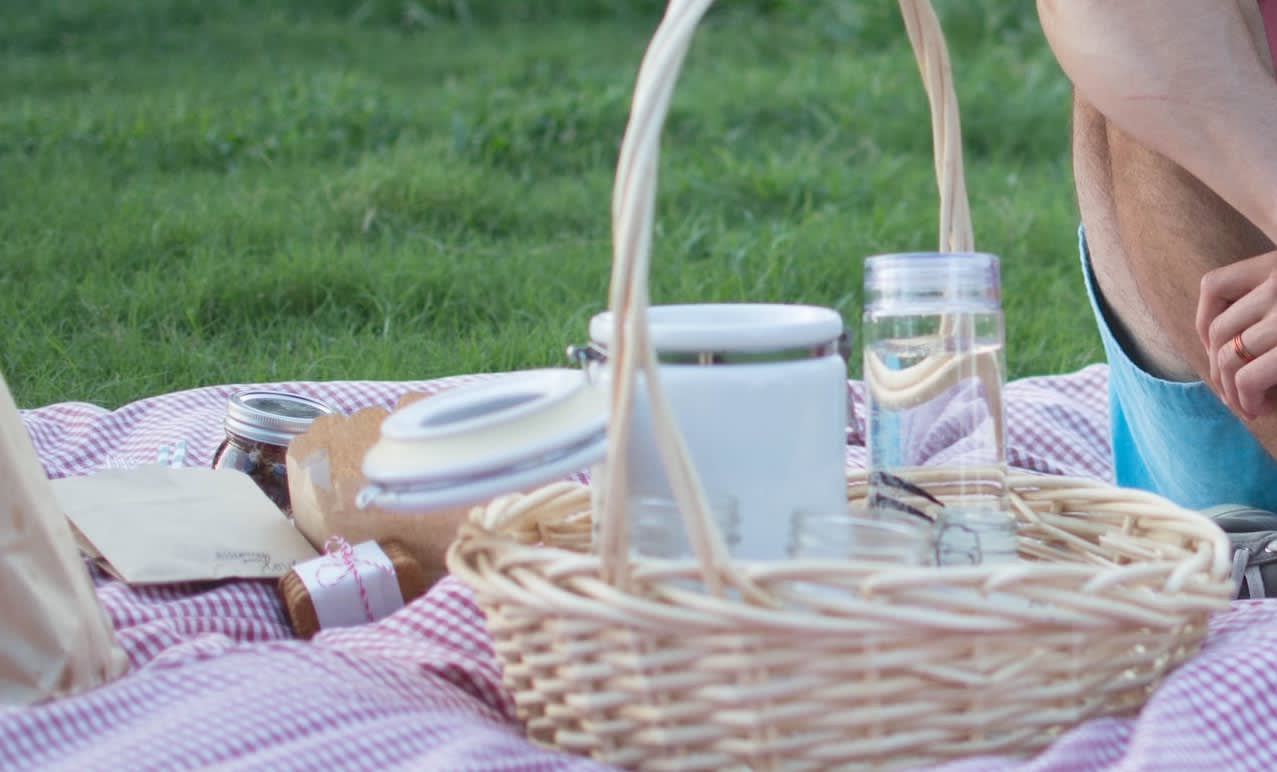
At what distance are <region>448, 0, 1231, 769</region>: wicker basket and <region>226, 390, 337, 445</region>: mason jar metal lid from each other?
538 millimetres

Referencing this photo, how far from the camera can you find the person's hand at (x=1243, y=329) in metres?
1.34

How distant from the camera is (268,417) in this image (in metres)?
1.47

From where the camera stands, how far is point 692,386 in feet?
3.15

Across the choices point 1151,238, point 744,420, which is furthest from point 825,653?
point 1151,238

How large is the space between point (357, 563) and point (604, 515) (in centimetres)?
44

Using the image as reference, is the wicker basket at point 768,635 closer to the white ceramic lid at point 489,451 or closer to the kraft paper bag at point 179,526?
the white ceramic lid at point 489,451

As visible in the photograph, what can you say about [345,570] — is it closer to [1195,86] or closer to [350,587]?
[350,587]

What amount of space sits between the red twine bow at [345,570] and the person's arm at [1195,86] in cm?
77

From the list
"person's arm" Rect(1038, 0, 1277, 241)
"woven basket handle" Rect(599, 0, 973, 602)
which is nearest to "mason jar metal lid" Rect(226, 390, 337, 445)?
"woven basket handle" Rect(599, 0, 973, 602)

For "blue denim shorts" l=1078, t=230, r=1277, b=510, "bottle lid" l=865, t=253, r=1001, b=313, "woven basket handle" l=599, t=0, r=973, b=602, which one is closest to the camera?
"woven basket handle" l=599, t=0, r=973, b=602

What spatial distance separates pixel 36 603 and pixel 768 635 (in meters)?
0.51

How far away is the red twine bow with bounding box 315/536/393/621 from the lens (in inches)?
49.8

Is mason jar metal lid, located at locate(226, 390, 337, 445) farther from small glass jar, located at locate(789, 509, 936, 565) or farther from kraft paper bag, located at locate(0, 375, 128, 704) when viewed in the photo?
small glass jar, located at locate(789, 509, 936, 565)

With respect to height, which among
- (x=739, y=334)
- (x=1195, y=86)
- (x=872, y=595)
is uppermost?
(x=1195, y=86)
